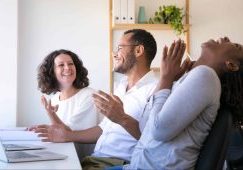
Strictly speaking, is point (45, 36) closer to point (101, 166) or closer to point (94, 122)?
point (94, 122)

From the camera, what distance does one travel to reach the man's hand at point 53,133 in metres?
1.96

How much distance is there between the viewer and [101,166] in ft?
5.99

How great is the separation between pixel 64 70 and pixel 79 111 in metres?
0.44

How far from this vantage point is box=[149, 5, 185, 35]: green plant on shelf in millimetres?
3986

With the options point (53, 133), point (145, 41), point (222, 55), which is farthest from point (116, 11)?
point (222, 55)

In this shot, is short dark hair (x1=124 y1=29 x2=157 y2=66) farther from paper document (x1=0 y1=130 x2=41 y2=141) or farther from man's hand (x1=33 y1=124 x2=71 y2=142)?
paper document (x1=0 y1=130 x2=41 y2=141)

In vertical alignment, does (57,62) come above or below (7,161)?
above

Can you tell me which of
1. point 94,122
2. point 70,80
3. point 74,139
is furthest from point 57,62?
point 74,139

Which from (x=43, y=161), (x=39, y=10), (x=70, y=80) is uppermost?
(x=39, y=10)

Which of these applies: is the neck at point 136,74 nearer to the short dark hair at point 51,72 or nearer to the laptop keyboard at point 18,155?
the short dark hair at point 51,72

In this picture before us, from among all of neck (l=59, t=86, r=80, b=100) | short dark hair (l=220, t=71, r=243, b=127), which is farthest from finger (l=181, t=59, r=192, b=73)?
neck (l=59, t=86, r=80, b=100)

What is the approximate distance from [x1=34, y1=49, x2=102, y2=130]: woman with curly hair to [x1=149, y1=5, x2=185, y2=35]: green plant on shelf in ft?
5.19

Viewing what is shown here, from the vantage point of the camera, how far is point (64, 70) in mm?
2658

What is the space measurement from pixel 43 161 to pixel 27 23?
2803mm
